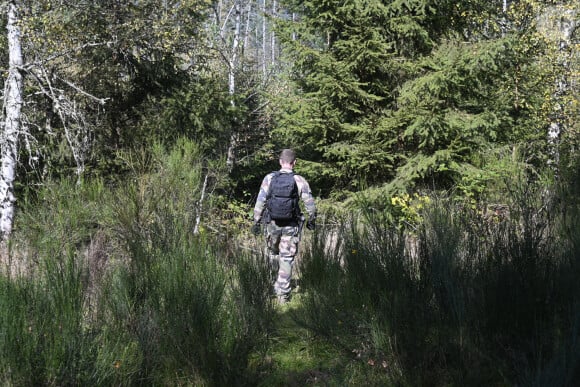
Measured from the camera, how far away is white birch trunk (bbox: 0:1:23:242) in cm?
794

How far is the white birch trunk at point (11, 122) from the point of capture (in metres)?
7.94

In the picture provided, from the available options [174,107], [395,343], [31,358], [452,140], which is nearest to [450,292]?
[395,343]

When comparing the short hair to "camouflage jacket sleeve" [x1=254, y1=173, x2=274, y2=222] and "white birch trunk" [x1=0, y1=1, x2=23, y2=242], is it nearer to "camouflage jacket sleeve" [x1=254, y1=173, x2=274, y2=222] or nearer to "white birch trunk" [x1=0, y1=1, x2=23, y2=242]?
"camouflage jacket sleeve" [x1=254, y1=173, x2=274, y2=222]

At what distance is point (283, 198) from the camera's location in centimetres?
558

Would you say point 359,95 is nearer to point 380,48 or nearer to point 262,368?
point 380,48

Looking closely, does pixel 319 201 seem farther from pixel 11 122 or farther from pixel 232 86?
pixel 11 122

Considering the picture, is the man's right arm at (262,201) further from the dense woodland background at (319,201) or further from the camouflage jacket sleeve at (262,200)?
the dense woodland background at (319,201)

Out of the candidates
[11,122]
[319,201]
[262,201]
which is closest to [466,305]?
[262,201]

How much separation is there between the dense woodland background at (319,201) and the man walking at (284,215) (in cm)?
42

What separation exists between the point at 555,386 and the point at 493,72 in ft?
28.7

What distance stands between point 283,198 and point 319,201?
462cm

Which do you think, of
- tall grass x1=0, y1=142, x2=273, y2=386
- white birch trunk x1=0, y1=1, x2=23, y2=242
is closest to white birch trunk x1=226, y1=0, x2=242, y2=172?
white birch trunk x1=0, y1=1, x2=23, y2=242

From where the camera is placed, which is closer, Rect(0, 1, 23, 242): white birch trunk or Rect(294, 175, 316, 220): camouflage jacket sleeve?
Rect(294, 175, 316, 220): camouflage jacket sleeve

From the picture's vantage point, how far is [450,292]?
3195mm
